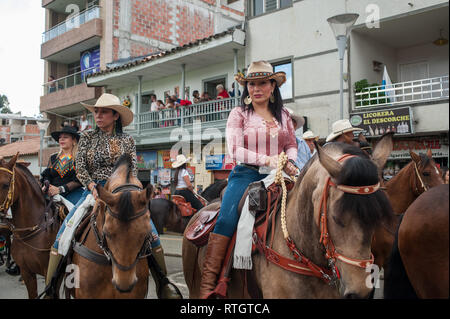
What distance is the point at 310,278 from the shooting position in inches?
96.2

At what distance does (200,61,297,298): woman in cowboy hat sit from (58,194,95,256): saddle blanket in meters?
1.50

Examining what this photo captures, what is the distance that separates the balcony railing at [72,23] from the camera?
21.8 meters

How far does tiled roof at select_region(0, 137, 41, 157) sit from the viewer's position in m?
27.0

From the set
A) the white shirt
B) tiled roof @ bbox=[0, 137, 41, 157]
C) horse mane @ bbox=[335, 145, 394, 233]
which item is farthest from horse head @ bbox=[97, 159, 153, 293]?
tiled roof @ bbox=[0, 137, 41, 157]

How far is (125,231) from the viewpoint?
286 cm

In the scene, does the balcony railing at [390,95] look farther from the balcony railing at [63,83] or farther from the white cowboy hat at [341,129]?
the balcony railing at [63,83]

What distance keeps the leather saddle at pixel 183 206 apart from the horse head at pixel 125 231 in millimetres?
6769

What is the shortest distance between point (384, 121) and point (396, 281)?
30.0 feet

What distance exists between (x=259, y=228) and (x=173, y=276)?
204 inches

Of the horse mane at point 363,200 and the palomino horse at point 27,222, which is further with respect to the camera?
the palomino horse at point 27,222

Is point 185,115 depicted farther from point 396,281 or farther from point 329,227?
point 329,227

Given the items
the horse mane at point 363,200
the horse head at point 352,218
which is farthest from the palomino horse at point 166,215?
the horse mane at point 363,200

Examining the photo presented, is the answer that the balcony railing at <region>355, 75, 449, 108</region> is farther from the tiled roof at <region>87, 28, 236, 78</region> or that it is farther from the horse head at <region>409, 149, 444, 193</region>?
the horse head at <region>409, 149, 444, 193</region>
